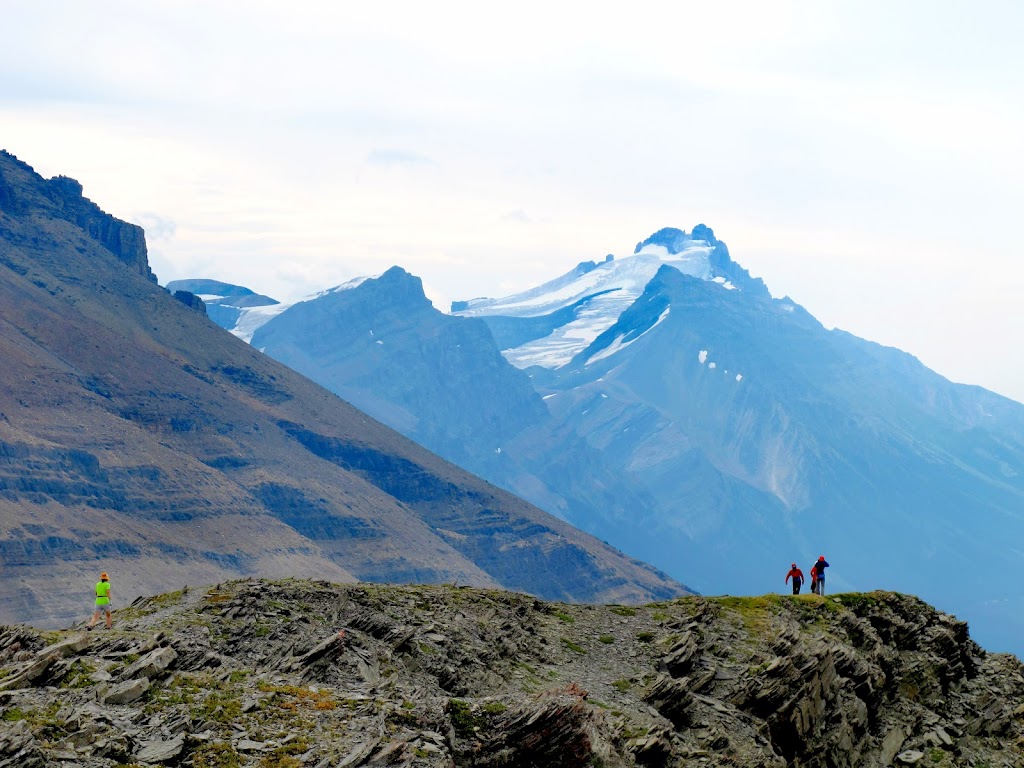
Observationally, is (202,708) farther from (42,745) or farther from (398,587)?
(398,587)

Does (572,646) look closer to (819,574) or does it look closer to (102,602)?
(819,574)

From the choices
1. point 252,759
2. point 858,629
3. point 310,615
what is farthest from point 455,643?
point 858,629

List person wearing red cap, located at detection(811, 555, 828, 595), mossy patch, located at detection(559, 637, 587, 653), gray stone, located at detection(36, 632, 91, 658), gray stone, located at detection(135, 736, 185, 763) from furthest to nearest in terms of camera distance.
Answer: person wearing red cap, located at detection(811, 555, 828, 595) < mossy patch, located at detection(559, 637, 587, 653) < gray stone, located at detection(36, 632, 91, 658) < gray stone, located at detection(135, 736, 185, 763)

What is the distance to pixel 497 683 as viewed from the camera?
5394 cm

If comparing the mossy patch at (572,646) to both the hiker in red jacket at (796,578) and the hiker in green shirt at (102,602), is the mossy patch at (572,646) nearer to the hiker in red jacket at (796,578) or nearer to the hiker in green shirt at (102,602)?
the hiker in red jacket at (796,578)

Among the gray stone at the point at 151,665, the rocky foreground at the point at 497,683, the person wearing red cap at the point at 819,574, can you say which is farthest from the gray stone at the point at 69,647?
the person wearing red cap at the point at 819,574

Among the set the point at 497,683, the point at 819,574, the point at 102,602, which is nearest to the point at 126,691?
the point at 497,683

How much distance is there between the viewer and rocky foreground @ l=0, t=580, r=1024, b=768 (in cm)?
3931

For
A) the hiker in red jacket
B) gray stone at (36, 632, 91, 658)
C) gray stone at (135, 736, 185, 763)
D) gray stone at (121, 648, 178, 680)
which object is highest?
the hiker in red jacket

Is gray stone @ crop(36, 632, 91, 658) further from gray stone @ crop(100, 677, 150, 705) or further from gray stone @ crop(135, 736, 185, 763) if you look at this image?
gray stone @ crop(135, 736, 185, 763)

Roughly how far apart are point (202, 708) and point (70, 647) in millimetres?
8172

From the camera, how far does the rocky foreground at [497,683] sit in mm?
39312

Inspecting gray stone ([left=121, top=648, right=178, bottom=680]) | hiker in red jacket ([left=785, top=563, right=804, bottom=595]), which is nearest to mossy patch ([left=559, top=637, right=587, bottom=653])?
hiker in red jacket ([left=785, top=563, right=804, bottom=595])

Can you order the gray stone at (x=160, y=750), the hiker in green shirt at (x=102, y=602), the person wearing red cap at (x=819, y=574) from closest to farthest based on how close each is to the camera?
1. the gray stone at (x=160, y=750)
2. the hiker in green shirt at (x=102, y=602)
3. the person wearing red cap at (x=819, y=574)
